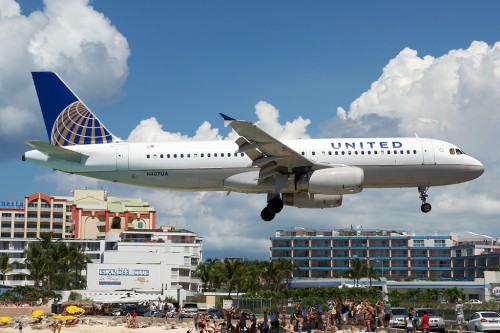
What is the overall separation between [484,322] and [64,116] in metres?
32.2

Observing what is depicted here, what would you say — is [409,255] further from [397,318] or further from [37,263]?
[397,318]

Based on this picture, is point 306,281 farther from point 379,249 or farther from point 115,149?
point 115,149

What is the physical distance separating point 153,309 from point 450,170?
1708 inches

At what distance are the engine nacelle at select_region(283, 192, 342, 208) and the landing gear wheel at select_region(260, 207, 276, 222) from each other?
1560 mm

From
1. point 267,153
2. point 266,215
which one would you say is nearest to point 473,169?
point 266,215

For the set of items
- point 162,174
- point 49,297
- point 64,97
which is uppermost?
point 64,97

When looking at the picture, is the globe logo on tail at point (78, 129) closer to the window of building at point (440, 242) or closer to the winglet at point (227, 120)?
the winglet at point (227, 120)

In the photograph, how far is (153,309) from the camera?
275ft

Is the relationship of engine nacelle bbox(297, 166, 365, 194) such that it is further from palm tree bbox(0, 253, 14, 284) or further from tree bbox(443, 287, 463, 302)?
palm tree bbox(0, 253, 14, 284)

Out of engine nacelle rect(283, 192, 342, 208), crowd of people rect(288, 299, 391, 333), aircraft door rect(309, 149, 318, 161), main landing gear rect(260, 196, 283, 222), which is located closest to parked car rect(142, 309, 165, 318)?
crowd of people rect(288, 299, 391, 333)

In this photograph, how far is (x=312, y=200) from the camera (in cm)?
4944

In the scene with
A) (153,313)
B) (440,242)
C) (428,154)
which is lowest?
(153,313)

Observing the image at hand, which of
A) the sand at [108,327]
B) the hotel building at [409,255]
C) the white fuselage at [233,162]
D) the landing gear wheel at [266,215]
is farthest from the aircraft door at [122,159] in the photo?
the hotel building at [409,255]

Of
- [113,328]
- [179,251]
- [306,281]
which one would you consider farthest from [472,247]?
[113,328]
